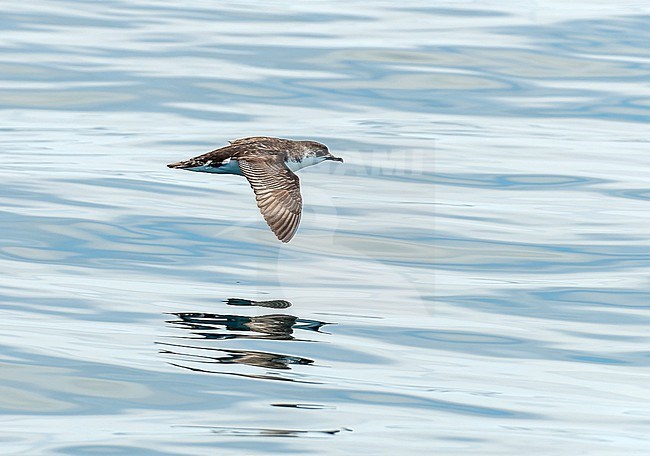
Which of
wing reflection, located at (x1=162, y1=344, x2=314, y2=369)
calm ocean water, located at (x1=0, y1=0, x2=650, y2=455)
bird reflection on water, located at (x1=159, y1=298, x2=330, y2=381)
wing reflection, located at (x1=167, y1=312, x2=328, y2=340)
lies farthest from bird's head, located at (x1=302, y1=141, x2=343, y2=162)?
wing reflection, located at (x1=162, y1=344, x2=314, y2=369)

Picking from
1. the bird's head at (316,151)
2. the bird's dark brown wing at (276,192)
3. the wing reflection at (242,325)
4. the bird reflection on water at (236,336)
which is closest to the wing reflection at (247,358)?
the bird reflection on water at (236,336)

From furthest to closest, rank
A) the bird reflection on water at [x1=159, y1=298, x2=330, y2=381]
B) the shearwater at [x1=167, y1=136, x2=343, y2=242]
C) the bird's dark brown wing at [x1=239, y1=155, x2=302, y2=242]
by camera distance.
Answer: the shearwater at [x1=167, y1=136, x2=343, y2=242], the bird's dark brown wing at [x1=239, y1=155, x2=302, y2=242], the bird reflection on water at [x1=159, y1=298, x2=330, y2=381]

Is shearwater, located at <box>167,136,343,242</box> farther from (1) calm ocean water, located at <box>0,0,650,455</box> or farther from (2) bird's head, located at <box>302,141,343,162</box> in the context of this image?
(1) calm ocean water, located at <box>0,0,650,455</box>

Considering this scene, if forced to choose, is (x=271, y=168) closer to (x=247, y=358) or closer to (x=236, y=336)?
(x=236, y=336)

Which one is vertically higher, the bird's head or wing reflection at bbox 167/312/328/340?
the bird's head

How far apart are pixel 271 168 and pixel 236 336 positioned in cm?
252

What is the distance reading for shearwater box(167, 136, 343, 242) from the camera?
9.76 metres

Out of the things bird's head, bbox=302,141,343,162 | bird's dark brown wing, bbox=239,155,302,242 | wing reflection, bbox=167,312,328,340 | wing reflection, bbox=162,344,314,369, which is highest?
bird's head, bbox=302,141,343,162

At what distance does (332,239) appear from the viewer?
1127 centimetres

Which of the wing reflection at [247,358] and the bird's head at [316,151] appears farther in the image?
the bird's head at [316,151]

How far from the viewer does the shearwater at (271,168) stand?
9.76 meters

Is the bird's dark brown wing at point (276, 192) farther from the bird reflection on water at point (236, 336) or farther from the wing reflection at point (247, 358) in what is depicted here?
the wing reflection at point (247, 358)

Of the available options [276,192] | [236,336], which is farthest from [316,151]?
[236,336]

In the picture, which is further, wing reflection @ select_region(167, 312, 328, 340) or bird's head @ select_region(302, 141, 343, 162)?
bird's head @ select_region(302, 141, 343, 162)
